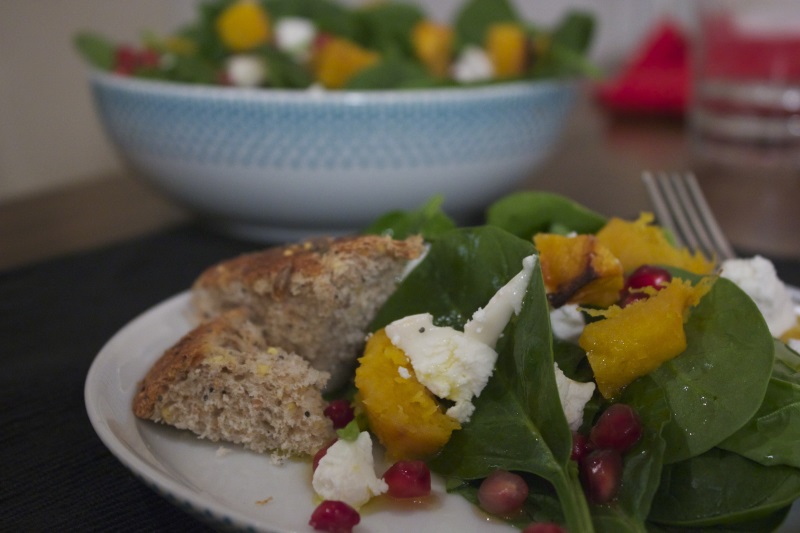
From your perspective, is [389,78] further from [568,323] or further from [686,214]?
[568,323]

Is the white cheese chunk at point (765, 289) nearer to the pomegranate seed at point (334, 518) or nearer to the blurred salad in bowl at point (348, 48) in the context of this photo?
the pomegranate seed at point (334, 518)

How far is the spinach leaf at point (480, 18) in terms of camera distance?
3.13 m

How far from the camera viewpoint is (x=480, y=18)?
3.14m

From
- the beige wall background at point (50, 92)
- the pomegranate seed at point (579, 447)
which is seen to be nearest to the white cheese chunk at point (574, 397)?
the pomegranate seed at point (579, 447)

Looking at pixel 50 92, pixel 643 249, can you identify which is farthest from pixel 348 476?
pixel 50 92

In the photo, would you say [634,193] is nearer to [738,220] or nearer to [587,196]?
[587,196]

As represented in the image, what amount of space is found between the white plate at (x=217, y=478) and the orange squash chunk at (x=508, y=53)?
5.82 ft

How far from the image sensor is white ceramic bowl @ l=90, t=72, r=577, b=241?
233 cm

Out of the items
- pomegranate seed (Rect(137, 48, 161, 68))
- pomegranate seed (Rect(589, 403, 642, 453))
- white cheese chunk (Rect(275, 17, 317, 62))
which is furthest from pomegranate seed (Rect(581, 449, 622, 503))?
pomegranate seed (Rect(137, 48, 161, 68))

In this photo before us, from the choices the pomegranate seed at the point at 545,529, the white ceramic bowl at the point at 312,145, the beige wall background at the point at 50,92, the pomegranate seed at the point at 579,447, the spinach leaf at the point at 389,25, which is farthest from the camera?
the beige wall background at the point at 50,92

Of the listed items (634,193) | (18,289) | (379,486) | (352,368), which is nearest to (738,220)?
(634,193)

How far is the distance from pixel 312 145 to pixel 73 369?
0.93 m

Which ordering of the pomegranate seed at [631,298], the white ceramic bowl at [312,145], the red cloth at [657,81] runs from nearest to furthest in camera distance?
the pomegranate seed at [631,298]
the white ceramic bowl at [312,145]
the red cloth at [657,81]

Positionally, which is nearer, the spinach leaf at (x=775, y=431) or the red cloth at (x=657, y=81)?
the spinach leaf at (x=775, y=431)
